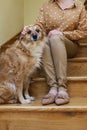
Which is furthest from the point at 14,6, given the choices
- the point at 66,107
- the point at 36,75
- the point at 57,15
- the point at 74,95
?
the point at 66,107

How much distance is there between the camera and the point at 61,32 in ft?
7.84

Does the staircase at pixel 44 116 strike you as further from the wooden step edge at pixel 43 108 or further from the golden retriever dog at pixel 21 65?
the golden retriever dog at pixel 21 65

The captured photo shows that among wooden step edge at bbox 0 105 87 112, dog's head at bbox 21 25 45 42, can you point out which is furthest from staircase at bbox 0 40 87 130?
dog's head at bbox 21 25 45 42

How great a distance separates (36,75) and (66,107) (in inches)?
22.6

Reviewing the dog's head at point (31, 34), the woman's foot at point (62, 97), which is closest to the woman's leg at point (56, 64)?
the woman's foot at point (62, 97)

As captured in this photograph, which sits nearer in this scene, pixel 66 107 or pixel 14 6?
pixel 66 107

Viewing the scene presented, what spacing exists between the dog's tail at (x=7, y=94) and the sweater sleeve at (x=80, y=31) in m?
0.72

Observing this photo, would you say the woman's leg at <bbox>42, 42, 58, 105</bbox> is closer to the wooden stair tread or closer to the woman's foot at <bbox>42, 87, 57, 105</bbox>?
the woman's foot at <bbox>42, 87, 57, 105</bbox>

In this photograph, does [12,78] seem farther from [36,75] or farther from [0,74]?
[36,75]

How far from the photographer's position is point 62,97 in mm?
2070

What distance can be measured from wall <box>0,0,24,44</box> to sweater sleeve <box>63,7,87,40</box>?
0.99m

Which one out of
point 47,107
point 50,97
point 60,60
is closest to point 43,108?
point 47,107

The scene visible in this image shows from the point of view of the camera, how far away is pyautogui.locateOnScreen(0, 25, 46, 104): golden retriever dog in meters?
2.16

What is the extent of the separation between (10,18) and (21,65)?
1.42 meters
